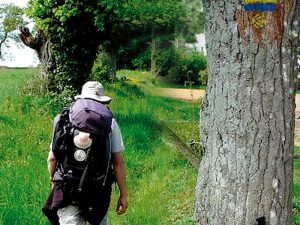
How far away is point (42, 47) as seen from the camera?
14656mm

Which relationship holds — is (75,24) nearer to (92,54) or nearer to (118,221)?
(92,54)

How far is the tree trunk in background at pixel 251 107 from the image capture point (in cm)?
467

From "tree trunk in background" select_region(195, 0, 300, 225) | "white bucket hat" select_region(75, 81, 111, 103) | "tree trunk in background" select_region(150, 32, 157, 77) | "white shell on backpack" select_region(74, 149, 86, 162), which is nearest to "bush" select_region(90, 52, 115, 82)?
"tree trunk in background" select_region(150, 32, 157, 77)

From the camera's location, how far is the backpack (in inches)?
168

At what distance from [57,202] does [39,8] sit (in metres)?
9.91

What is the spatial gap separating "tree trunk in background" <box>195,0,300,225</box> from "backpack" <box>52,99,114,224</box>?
979mm

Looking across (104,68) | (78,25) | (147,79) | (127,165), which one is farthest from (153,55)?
(104,68)

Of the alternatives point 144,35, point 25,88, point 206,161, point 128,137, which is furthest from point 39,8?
point 206,161

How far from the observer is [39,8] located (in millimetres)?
13859

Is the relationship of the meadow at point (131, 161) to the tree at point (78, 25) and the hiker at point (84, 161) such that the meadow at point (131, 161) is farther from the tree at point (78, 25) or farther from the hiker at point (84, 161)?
the hiker at point (84, 161)

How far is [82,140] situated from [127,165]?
4.95 meters

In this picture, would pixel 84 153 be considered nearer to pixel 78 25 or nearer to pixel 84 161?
pixel 84 161

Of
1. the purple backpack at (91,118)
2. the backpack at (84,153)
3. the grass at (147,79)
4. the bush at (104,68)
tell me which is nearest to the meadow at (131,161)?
the grass at (147,79)

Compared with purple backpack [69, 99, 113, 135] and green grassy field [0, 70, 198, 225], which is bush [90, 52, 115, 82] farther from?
purple backpack [69, 99, 113, 135]
